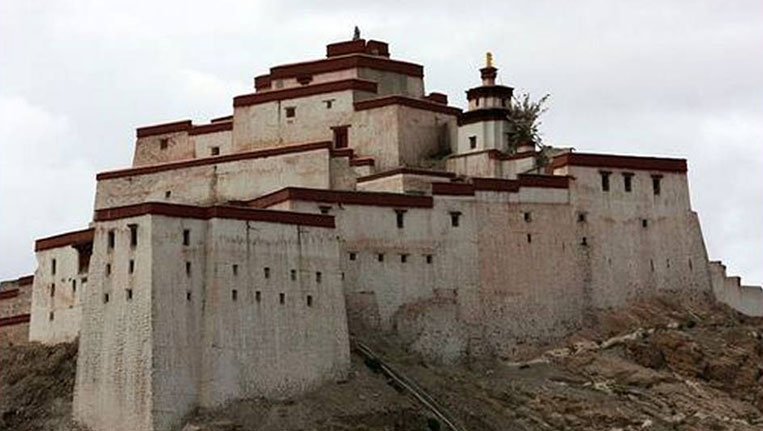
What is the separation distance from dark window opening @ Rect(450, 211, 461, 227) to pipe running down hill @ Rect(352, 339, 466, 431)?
6376 mm

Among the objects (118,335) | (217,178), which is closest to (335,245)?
(118,335)

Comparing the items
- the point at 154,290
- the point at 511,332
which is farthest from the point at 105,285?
the point at 511,332

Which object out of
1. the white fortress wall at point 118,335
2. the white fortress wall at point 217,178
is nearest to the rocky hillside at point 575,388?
the white fortress wall at point 118,335

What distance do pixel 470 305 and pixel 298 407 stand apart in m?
9.66

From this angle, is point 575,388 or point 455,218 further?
point 455,218

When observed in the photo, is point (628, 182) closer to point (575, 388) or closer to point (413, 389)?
point (575, 388)

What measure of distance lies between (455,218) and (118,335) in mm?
13941

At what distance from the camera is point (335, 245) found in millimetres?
67000

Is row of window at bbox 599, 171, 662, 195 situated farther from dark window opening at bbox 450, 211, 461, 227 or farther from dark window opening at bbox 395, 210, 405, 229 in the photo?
dark window opening at bbox 395, 210, 405, 229

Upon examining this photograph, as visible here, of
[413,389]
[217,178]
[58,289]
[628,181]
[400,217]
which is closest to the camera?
[413,389]

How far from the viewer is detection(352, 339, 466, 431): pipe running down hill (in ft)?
213

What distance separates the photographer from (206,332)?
63.3 metres

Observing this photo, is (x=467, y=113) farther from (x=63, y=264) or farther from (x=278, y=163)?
(x=63, y=264)

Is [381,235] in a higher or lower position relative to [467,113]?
lower
